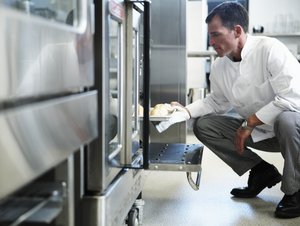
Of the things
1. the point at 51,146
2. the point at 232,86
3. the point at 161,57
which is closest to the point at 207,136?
the point at 232,86

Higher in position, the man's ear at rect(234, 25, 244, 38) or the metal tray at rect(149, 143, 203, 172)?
the man's ear at rect(234, 25, 244, 38)

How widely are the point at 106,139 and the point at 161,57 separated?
1718 mm

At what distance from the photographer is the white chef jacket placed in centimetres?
196

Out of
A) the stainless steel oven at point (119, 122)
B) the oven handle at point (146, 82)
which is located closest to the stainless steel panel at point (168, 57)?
the stainless steel oven at point (119, 122)

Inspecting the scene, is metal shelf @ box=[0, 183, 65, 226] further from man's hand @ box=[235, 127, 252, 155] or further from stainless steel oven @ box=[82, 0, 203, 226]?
man's hand @ box=[235, 127, 252, 155]

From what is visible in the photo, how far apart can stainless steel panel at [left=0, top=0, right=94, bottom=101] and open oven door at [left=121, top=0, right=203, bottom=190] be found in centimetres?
39

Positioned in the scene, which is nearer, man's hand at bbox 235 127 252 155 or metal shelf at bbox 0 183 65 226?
metal shelf at bbox 0 183 65 226

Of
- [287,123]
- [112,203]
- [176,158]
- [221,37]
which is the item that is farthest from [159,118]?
[112,203]

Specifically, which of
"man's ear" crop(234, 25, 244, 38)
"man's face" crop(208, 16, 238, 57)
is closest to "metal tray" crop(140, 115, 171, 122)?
"man's face" crop(208, 16, 238, 57)

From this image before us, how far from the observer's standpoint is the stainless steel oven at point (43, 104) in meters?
0.68

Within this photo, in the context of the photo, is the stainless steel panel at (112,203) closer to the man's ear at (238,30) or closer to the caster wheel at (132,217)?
the caster wheel at (132,217)

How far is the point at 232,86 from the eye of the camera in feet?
7.42

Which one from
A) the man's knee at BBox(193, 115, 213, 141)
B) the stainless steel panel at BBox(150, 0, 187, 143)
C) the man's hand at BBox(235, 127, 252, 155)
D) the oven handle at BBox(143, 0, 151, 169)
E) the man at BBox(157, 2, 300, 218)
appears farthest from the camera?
the stainless steel panel at BBox(150, 0, 187, 143)

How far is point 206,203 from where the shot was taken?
2137 millimetres
